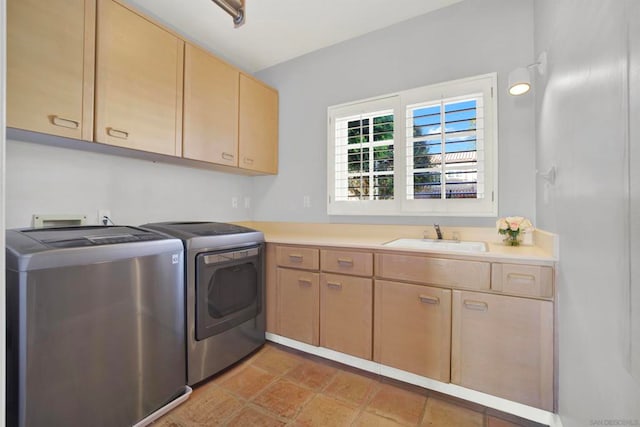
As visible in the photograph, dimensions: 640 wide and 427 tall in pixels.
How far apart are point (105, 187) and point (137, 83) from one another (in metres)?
0.73

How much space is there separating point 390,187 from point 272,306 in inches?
53.6

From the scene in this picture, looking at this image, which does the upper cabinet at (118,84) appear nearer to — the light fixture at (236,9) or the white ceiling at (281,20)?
the white ceiling at (281,20)

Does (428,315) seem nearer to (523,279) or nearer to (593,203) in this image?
(523,279)

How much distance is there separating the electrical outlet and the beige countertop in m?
1.08

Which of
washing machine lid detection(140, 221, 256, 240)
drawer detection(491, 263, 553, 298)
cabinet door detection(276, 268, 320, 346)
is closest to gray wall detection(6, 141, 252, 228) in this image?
washing machine lid detection(140, 221, 256, 240)

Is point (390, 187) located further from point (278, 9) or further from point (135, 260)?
point (135, 260)

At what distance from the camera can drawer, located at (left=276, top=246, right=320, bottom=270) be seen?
1.98 m

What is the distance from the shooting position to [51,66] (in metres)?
1.35

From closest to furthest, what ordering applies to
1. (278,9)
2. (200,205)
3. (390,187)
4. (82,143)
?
(82,143)
(278,9)
(390,187)
(200,205)

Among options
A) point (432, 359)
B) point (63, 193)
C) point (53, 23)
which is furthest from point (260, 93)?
point (432, 359)

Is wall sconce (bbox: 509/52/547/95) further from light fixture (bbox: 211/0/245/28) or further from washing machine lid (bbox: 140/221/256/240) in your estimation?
washing machine lid (bbox: 140/221/256/240)

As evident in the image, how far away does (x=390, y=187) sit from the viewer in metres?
2.27

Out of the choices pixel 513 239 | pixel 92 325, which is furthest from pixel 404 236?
pixel 92 325

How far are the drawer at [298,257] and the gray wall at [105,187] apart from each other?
92 centimetres
